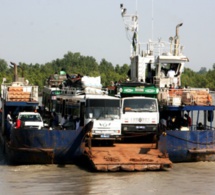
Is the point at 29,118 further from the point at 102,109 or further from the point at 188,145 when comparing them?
the point at 188,145

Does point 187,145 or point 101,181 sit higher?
point 187,145

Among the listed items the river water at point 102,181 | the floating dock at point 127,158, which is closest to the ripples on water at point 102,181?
the river water at point 102,181

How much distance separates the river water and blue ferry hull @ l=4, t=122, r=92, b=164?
1.23 feet

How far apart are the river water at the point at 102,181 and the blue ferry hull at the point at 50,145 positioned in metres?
0.38

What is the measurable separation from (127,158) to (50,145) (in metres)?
2.79

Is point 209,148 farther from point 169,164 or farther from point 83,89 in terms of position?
point 83,89

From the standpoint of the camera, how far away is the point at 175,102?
26781 mm

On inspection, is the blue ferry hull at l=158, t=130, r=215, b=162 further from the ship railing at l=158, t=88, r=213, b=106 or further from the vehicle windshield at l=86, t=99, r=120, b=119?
the ship railing at l=158, t=88, r=213, b=106

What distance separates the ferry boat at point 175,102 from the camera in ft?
80.9

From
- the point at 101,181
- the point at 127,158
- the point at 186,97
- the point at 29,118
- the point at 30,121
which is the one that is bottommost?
the point at 101,181

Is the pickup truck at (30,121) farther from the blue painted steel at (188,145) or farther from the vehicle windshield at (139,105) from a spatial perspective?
the blue painted steel at (188,145)

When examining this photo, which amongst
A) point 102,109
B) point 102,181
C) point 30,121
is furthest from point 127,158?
point 30,121

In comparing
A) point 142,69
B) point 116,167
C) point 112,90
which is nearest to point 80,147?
point 116,167

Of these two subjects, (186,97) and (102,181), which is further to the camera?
(186,97)
